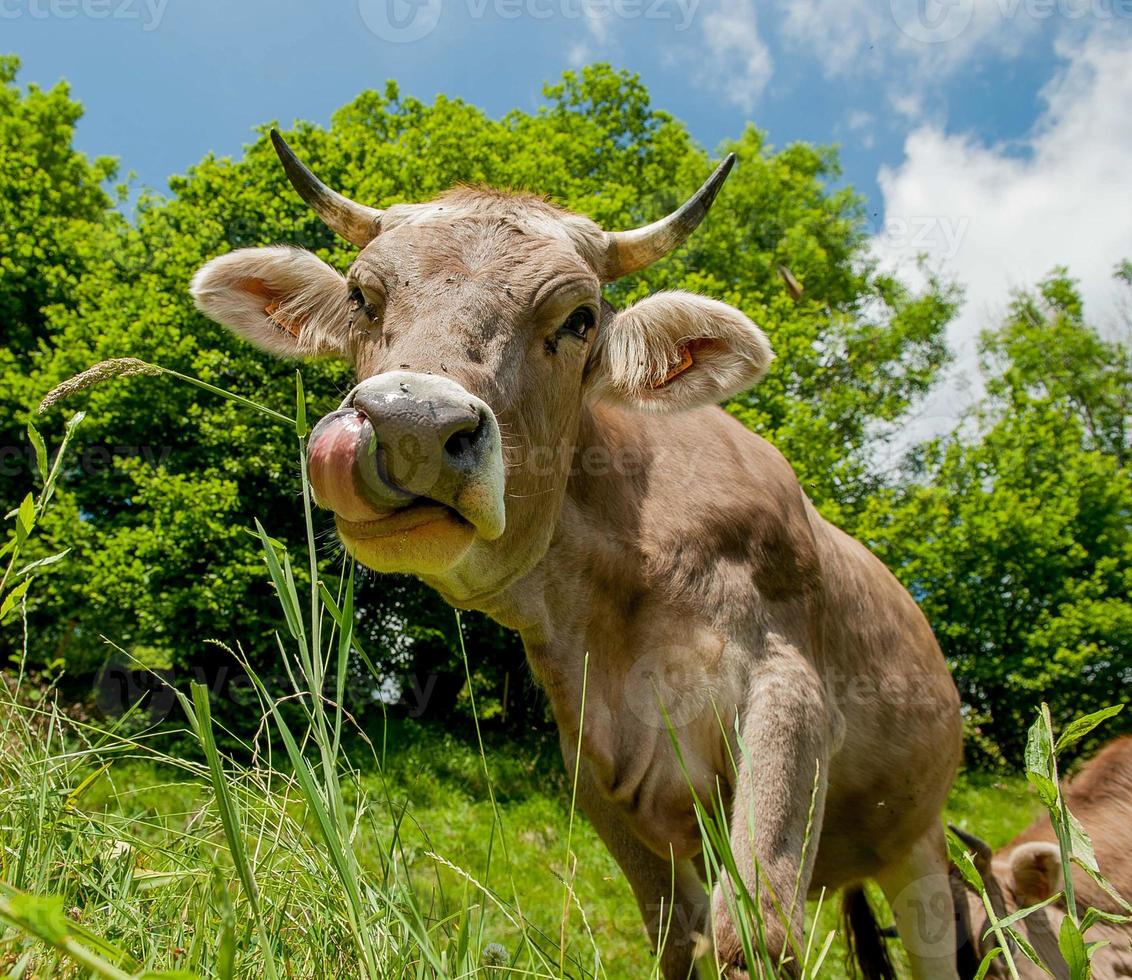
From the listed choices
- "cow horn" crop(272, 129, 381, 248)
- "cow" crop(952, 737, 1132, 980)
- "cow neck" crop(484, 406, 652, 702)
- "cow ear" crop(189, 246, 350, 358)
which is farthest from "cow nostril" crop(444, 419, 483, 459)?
"cow" crop(952, 737, 1132, 980)

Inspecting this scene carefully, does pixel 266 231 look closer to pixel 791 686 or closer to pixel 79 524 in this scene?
pixel 79 524

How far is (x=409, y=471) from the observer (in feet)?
6.77

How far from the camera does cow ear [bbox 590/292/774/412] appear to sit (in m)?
3.09

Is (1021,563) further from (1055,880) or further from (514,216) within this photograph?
(514,216)

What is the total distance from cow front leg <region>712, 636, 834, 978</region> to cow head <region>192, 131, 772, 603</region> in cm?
92

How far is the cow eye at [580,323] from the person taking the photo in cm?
291

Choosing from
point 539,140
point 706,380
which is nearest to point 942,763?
point 706,380

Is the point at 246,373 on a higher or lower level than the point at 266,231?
lower

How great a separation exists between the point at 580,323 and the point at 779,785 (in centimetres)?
164

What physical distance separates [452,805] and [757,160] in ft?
58.4

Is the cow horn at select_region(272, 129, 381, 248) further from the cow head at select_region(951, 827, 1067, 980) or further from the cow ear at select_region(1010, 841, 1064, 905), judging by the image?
the cow ear at select_region(1010, 841, 1064, 905)

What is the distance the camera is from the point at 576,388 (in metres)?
3.04

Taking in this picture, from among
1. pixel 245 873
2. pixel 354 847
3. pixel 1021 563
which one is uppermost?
pixel 1021 563

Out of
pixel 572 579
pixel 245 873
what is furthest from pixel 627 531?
pixel 245 873
